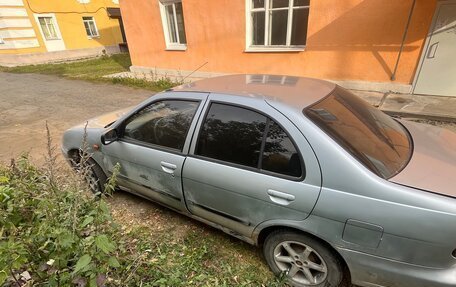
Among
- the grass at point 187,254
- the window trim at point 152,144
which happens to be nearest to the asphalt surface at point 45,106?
the window trim at point 152,144

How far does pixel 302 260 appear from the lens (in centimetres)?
199

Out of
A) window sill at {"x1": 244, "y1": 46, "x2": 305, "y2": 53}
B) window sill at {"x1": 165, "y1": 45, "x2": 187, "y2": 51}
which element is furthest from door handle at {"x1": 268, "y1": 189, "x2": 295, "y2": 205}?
window sill at {"x1": 165, "y1": 45, "x2": 187, "y2": 51}

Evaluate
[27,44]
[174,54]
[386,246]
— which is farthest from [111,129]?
[27,44]

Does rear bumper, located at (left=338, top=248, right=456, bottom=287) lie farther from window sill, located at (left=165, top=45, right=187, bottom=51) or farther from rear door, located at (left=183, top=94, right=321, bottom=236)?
window sill, located at (left=165, top=45, right=187, bottom=51)

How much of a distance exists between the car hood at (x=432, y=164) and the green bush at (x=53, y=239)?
6.50 ft

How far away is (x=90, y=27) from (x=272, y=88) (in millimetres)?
24150

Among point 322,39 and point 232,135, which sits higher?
point 322,39

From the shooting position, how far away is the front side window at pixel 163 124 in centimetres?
242

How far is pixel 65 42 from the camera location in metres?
19.5

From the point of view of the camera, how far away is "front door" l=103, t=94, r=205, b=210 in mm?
2414

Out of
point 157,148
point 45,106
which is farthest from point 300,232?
point 45,106

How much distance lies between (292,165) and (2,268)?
1914 millimetres

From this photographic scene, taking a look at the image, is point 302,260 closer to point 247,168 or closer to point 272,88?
point 247,168

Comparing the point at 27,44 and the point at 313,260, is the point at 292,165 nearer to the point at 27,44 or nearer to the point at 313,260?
the point at 313,260
